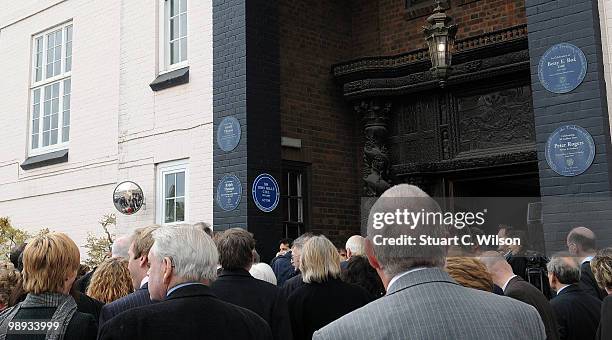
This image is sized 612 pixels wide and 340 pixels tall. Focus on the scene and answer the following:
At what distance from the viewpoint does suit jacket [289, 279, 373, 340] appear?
4.83m

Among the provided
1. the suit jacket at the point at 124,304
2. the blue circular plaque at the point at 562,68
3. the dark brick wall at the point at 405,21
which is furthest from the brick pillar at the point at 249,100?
the suit jacket at the point at 124,304

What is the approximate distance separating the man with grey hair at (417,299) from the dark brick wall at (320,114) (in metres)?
8.66

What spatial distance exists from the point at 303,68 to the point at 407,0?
2103 millimetres

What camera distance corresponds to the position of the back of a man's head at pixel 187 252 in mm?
2842

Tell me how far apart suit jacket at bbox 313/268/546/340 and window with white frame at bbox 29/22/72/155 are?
12.2 m

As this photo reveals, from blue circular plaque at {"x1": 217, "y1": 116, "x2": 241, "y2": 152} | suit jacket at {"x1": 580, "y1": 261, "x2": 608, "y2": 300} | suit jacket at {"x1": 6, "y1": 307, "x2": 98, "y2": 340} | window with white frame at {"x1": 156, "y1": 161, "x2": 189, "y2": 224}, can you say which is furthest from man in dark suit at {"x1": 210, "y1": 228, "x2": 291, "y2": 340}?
window with white frame at {"x1": 156, "y1": 161, "x2": 189, "y2": 224}

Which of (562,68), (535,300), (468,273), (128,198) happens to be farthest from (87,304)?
(128,198)

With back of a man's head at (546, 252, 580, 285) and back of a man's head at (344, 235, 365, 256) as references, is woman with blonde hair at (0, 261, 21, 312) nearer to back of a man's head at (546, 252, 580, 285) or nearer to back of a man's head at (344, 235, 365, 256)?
back of a man's head at (344, 235, 365, 256)

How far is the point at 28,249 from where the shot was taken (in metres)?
3.21

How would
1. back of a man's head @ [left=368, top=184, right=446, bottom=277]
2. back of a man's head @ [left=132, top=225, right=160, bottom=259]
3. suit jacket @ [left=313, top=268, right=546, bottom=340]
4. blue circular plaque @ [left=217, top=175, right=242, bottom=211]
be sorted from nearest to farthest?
suit jacket @ [left=313, top=268, right=546, bottom=340] < back of a man's head @ [left=368, top=184, right=446, bottom=277] < back of a man's head @ [left=132, top=225, right=160, bottom=259] < blue circular plaque @ [left=217, top=175, right=242, bottom=211]

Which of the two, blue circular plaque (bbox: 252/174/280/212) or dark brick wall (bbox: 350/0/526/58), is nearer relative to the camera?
blue circular plaque (bbox: 252/174/280/212)

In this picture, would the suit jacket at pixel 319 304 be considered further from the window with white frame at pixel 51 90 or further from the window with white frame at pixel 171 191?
the window with white frame at pixel 51 90

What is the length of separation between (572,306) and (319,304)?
1.76 m

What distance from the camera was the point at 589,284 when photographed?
5.31 meters
